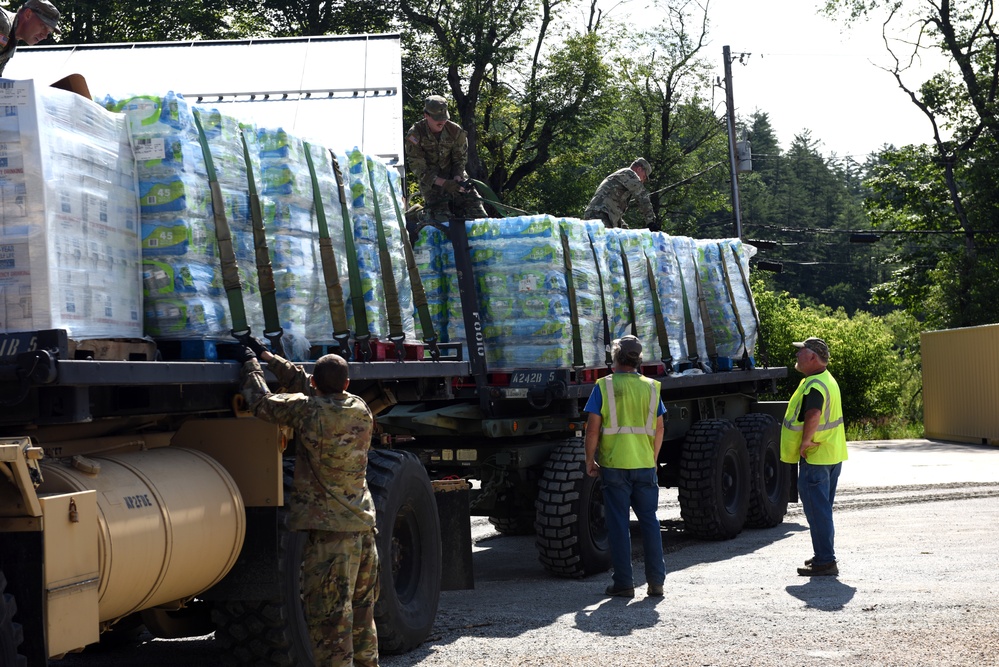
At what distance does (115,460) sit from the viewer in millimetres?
5609

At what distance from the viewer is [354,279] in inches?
290

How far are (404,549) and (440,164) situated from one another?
3883 mm

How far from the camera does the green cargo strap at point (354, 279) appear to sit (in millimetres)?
7328

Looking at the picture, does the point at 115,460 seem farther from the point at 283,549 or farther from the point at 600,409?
the point at 600,409

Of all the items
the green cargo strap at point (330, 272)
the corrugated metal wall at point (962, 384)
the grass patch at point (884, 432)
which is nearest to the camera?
the green cargo strap at point (330, 272)

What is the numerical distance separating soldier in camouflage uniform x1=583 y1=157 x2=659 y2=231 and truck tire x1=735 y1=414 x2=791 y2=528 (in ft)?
8.04

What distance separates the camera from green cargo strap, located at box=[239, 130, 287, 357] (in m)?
6.54

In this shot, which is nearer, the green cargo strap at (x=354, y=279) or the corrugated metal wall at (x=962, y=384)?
the green cargo strap at (x=354, y=279)

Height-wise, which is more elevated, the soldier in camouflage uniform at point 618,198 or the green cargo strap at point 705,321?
the soldier in camouflage uniform at point 618,198

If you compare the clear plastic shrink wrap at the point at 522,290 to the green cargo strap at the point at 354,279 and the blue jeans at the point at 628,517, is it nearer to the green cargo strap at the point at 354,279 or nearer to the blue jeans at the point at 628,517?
the blue jeans at the point at 628,517

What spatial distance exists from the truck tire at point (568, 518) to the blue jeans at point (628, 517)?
2.41ft

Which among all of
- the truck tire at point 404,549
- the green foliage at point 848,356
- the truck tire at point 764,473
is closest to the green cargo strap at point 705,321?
the truck tire at point 764,473

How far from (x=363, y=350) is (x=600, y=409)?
2570mm

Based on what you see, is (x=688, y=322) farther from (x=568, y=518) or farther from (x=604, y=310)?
(x=568, y=518)
